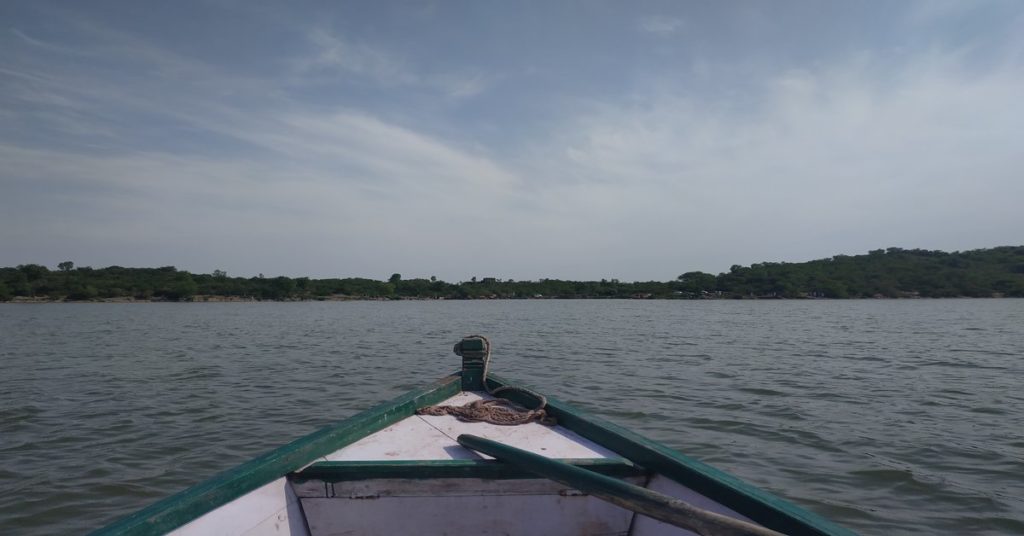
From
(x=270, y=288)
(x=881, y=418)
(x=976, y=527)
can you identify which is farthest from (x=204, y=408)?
(x=270, y=288)

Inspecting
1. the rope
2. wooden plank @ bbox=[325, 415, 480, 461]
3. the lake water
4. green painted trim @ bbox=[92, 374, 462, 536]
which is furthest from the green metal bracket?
the lake water

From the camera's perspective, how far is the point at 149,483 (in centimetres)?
603

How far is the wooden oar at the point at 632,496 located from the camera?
2.04 metres

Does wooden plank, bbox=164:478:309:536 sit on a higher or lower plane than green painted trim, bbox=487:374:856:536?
lower

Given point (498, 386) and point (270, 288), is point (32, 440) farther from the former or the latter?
point (270, 288)

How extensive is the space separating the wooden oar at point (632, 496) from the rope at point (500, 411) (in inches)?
34.1

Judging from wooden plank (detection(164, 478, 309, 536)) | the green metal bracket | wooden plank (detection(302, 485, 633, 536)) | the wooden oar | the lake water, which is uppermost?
the green metal bracket

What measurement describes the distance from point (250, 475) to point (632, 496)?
6.24 ft

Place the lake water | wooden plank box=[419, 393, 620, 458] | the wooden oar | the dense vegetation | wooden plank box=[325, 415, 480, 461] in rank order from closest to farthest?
the wooden oar, wooden plank box=[325, 415, 480, 461], wooden plank box=[419, 393, 620, 458], the lake water, the dense vegetation

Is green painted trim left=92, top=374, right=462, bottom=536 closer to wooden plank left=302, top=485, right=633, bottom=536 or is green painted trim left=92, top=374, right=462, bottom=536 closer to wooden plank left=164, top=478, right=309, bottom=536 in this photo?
wooden plank left=164, top=478, right=309, bottom=536

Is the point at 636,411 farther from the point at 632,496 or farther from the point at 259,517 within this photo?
the point at 259,517

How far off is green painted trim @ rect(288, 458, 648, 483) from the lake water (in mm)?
3496

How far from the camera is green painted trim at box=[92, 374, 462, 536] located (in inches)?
89.1

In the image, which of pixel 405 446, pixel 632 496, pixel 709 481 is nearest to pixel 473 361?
pixel 405 446
